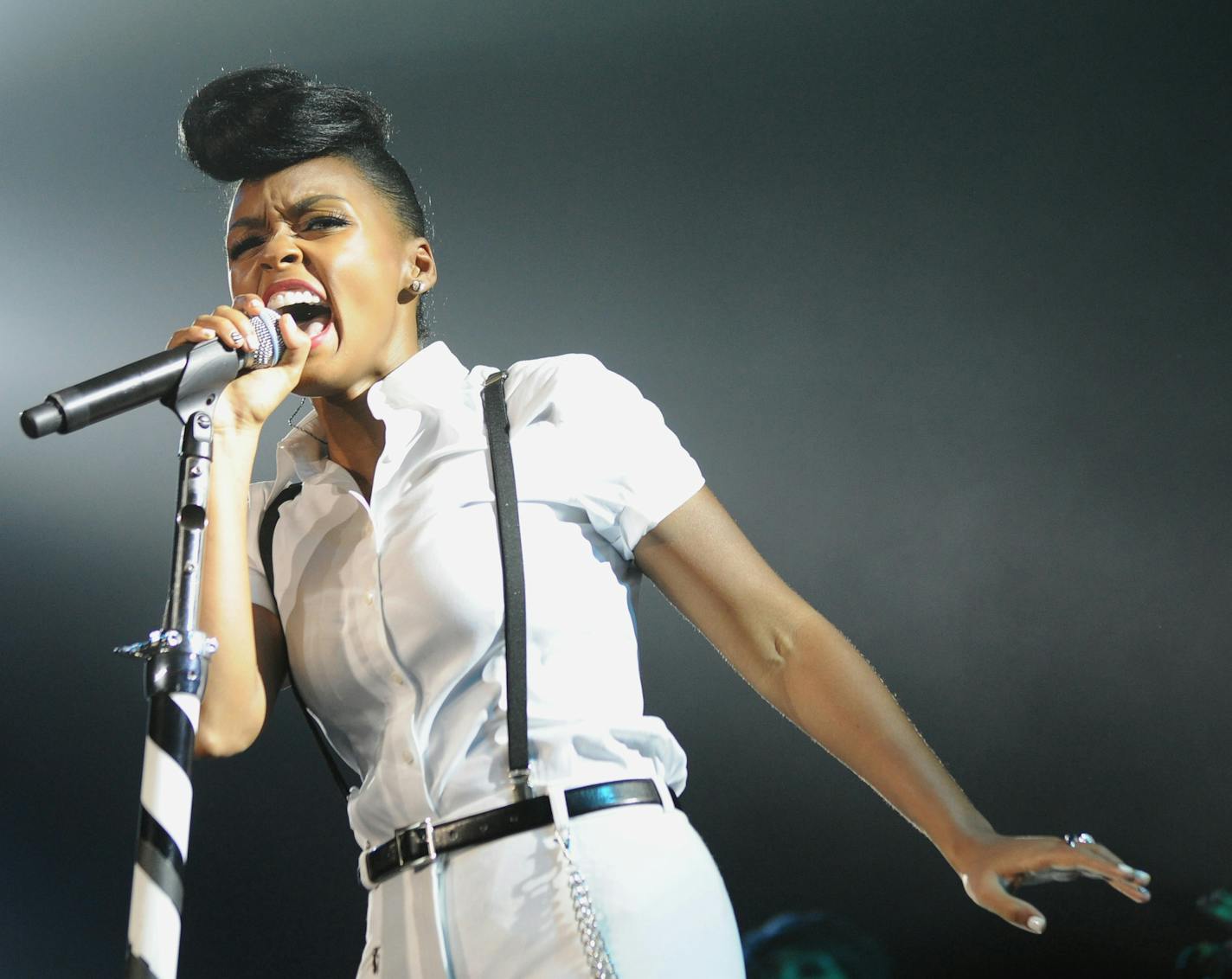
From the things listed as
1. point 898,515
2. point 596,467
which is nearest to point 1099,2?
point 898,515

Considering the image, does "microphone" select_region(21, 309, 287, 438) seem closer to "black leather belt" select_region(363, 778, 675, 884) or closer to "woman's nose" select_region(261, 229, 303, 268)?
"woman's nose" select_region(261, 229, 303, 268)

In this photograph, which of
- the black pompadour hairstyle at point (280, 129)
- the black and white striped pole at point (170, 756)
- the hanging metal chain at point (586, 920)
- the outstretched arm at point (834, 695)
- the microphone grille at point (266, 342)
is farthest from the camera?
the black pompadour hairstyle at point (280, 129)

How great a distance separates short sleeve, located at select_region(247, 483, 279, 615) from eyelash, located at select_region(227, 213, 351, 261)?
0.26 metres

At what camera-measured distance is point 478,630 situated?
1064 mm

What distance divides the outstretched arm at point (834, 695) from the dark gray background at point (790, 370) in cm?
111

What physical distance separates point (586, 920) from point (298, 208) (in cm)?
81

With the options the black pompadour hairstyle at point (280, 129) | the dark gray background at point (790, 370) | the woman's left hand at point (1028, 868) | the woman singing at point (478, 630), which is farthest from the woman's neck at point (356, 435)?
the dark gray background at point (790, 370)

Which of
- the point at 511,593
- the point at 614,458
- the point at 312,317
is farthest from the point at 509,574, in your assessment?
the point at 312,317

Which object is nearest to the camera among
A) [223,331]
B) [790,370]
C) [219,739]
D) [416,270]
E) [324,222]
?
[223,331]

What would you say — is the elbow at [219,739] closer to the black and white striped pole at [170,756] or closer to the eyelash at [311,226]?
the black and white striped pole at [170,756]

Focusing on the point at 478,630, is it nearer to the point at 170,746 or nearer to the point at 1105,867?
the point at 170,746

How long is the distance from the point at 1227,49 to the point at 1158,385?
1.97 feet

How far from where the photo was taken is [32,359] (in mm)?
2381

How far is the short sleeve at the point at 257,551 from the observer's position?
1.27 metres
